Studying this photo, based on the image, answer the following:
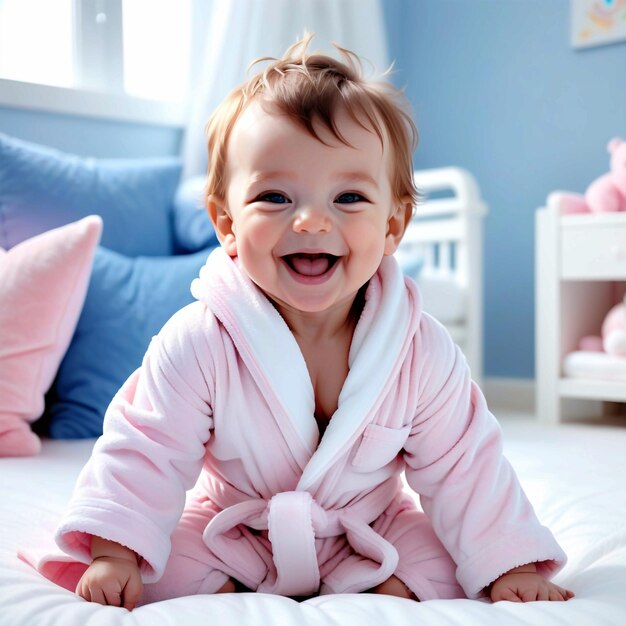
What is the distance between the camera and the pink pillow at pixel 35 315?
4.66 feet

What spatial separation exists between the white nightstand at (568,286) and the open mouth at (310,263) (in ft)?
5.36

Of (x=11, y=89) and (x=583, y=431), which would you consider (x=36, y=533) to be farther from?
(x=583, y=431)

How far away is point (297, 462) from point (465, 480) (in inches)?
7.1

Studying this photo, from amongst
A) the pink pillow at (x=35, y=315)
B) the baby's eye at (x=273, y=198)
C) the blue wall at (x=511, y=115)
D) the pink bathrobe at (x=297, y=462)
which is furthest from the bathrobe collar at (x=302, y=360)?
the blue wall at (x=511, y=115)

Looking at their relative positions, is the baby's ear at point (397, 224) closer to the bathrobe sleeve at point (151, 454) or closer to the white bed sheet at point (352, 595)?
the bathrobe sleeve at point (151, 454)

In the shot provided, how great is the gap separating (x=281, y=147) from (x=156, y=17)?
6.43ft

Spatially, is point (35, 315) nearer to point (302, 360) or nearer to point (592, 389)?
point (302, 360)

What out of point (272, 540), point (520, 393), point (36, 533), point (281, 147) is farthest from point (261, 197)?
point (520, 393)

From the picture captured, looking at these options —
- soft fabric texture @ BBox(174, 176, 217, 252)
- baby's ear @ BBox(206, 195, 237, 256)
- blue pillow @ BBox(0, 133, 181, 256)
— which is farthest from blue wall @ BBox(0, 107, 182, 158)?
baby's ear @ BBox(206, 195, 237, 256)

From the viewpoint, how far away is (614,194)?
2422 mm

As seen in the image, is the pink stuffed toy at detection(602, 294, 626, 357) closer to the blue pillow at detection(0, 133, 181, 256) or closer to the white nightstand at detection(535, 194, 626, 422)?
the white nightstand at detection(535, 194, 626, 422)

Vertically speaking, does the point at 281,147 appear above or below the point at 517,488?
above

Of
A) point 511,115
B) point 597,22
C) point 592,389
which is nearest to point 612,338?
point 592,389

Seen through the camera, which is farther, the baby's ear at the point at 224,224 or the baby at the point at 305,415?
the baby's ear at the point at 224,224
